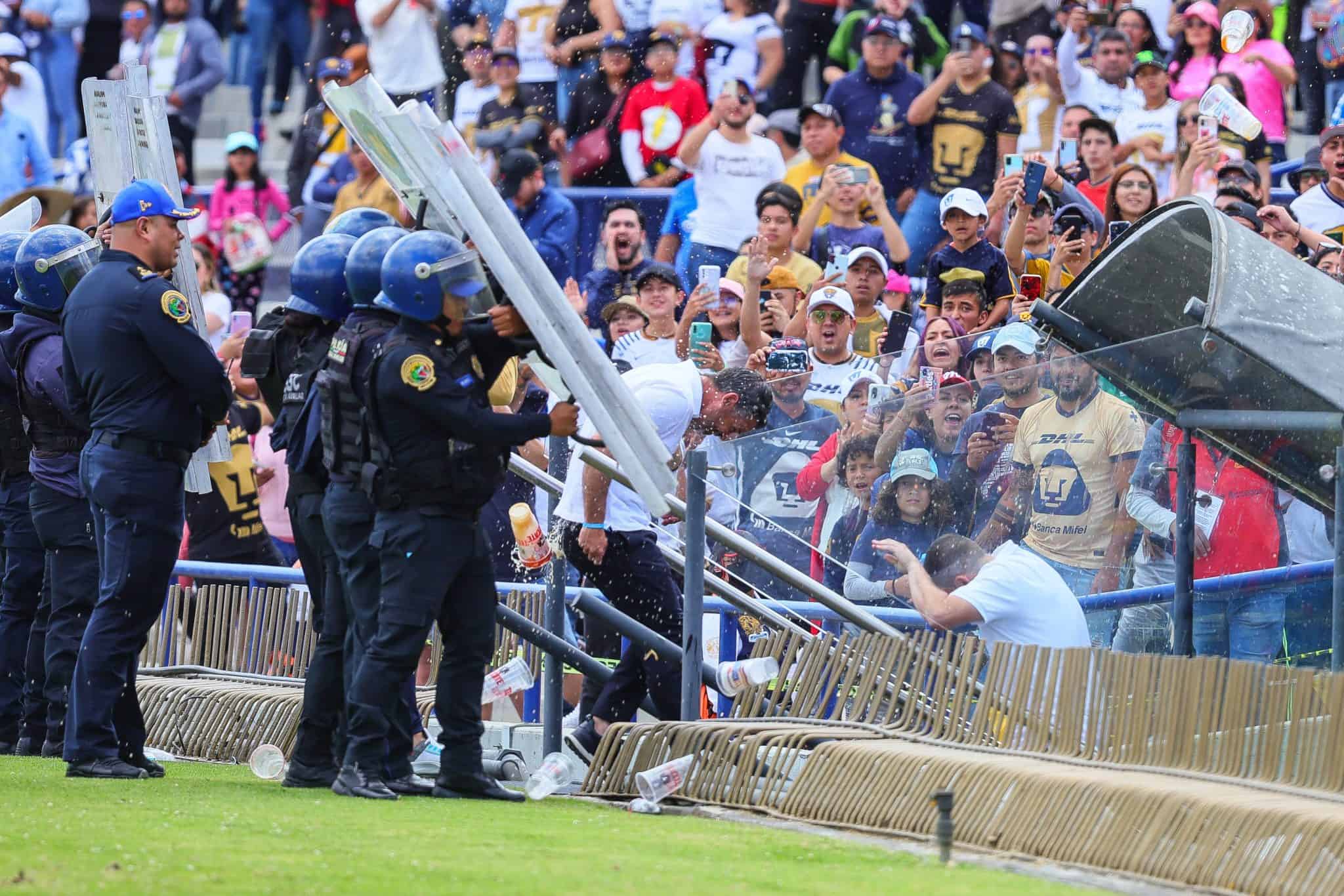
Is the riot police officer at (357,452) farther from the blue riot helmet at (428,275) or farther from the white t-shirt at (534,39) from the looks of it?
the white t-shirt at (534,39)

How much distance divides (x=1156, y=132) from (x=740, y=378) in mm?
5760

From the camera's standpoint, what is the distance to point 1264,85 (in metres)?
13.3

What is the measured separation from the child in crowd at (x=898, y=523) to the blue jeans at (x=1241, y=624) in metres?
0.93

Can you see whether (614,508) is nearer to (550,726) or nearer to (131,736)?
(550,726)

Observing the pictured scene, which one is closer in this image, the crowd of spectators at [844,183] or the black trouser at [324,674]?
the crowd of spectators at [844,183]

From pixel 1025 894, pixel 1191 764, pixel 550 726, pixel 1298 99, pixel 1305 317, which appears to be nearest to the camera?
pixel 1025 894

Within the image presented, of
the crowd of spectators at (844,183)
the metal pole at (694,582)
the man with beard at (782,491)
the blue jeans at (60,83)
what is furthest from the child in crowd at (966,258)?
the blue jeans at (60,83)

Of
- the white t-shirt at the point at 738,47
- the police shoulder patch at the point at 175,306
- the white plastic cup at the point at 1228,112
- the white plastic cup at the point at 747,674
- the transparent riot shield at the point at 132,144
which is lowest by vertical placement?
the white plastic cup at the point at 747,674

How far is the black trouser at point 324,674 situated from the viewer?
7.75 m

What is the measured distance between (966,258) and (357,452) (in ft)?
15.8

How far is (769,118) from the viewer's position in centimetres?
1523

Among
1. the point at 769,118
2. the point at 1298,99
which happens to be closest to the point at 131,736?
the point at 769,118

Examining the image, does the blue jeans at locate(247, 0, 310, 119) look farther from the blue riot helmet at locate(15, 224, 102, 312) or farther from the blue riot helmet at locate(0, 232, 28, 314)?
the blue riot helmet at locate(15, 224, 102, 312)

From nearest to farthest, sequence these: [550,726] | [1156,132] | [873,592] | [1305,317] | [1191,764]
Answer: [1191,764], [1305,317], [873,592], [550,726], [1156,132]
